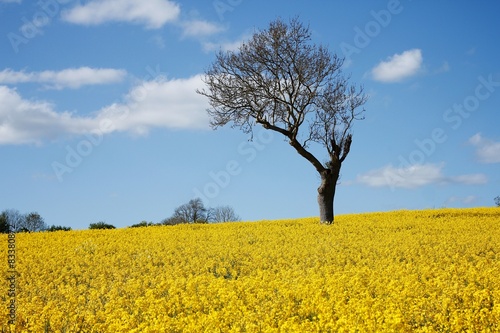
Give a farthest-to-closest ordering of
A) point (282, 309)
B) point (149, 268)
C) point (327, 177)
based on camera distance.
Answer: point (327, 177)
point (149, 268)
point (282, 309)

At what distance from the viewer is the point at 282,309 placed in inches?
358

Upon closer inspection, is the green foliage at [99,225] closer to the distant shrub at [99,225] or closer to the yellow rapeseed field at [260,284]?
the distant shrub at [99,225]

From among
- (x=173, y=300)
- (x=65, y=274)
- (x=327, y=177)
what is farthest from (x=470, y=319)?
(x=327, y=177)

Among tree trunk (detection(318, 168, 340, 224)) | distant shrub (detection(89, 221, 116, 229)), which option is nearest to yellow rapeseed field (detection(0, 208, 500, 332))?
tree trunk (detection(318, 168, 340, 224))

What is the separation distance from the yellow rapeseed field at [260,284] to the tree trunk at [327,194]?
8338mm

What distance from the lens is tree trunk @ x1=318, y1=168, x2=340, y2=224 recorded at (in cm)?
2928

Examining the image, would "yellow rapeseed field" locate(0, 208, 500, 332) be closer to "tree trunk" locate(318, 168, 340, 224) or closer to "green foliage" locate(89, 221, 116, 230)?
"tree trunk" locate(318, 168, 340, 224)

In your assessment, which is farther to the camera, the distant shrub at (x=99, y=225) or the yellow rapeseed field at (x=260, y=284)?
the distant shrub at (x=99, y=225)

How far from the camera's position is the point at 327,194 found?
29.4 metres

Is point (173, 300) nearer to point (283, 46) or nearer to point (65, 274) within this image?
point (65, 274)

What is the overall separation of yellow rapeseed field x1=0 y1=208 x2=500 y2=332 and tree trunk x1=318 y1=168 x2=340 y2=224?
8338 mm

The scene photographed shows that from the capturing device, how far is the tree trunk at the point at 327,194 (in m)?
29.3

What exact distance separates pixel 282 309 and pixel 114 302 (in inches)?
131

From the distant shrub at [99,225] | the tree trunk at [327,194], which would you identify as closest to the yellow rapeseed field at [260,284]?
the tree trunk at [327,194]
